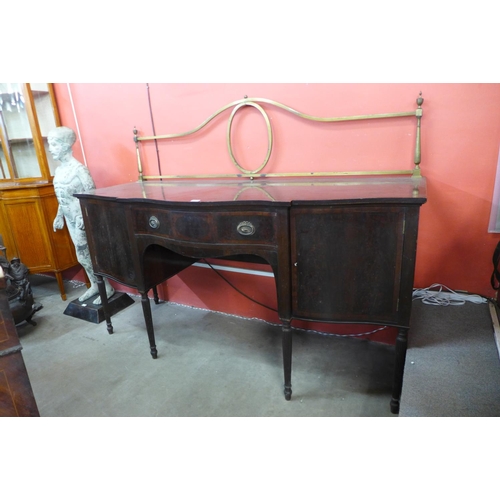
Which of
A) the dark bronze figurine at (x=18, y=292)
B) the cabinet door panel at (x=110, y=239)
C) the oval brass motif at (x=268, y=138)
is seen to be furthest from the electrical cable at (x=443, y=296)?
the dark bronze figurine at (x=18, y=292)

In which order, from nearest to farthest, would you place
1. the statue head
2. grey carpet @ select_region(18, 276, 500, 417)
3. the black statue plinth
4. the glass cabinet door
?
grey carpet @ select_region(18, 276, 500, 417) → the statue head → the black statue plinth → the glass cabinet door

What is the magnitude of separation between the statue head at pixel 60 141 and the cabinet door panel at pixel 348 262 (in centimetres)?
171

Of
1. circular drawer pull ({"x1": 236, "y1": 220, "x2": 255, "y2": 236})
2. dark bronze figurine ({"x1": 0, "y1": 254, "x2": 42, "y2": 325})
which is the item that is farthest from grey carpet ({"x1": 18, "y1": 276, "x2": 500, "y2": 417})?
circular drawer pull ({"x1": 236, "y1": 220, "x2": 255, "y2": 236})

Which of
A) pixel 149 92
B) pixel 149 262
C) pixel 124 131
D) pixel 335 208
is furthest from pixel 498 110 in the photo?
pixel 124 131

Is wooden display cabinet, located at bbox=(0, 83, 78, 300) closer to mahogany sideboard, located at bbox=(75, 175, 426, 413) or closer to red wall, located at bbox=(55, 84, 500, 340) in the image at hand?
red wall, located at bbox=(55, 84, 500, 340)

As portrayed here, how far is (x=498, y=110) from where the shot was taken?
1.41m

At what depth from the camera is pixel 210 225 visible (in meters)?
1.41

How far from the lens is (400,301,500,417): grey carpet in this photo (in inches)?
41.2

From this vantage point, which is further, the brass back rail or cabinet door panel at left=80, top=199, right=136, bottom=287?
cabinet door panel at left=80, top=199, right=136, bottom=287

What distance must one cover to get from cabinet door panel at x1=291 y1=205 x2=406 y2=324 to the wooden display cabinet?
2152 mm

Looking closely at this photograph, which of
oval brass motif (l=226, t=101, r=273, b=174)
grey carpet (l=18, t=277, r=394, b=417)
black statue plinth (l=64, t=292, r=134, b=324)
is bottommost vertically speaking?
grey carpet (l=18, t=277, r=394, b=417)

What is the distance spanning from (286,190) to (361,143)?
47cm

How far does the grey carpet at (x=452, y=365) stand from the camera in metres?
1.05

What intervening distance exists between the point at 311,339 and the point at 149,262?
1007 mm
